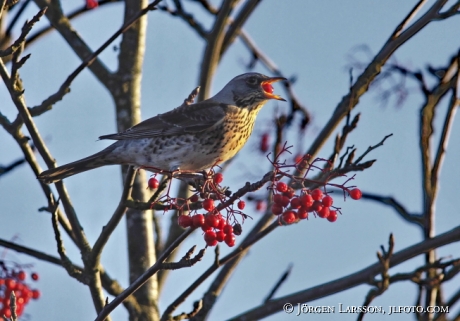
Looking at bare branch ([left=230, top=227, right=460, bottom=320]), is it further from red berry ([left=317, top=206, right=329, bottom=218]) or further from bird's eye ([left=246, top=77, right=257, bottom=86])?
bird's eye ([left=246, top=77, right=257, bottom=86])

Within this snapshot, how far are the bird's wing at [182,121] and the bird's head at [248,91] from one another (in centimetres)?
19

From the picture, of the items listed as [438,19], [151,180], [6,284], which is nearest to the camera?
[151,180]

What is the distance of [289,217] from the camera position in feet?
10.4

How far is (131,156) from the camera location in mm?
4742

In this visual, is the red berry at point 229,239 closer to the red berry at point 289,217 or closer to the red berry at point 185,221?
the red berry at point 185,221

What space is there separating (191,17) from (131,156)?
1258 millimetres

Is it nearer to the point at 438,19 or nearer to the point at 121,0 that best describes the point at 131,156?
the point at 121,0

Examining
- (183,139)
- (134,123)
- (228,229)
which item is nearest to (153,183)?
(228,229)

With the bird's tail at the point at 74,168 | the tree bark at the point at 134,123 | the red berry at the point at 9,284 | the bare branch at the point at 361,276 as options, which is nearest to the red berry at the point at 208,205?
the bare branch at the point at 361,276

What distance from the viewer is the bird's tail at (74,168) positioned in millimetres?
3949

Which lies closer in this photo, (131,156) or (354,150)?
(354,150)

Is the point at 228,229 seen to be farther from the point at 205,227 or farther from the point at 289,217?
the point at 289,217

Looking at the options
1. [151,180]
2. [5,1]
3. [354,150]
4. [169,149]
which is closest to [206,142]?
[169,149]

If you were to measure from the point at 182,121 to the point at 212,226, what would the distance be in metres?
1.84
